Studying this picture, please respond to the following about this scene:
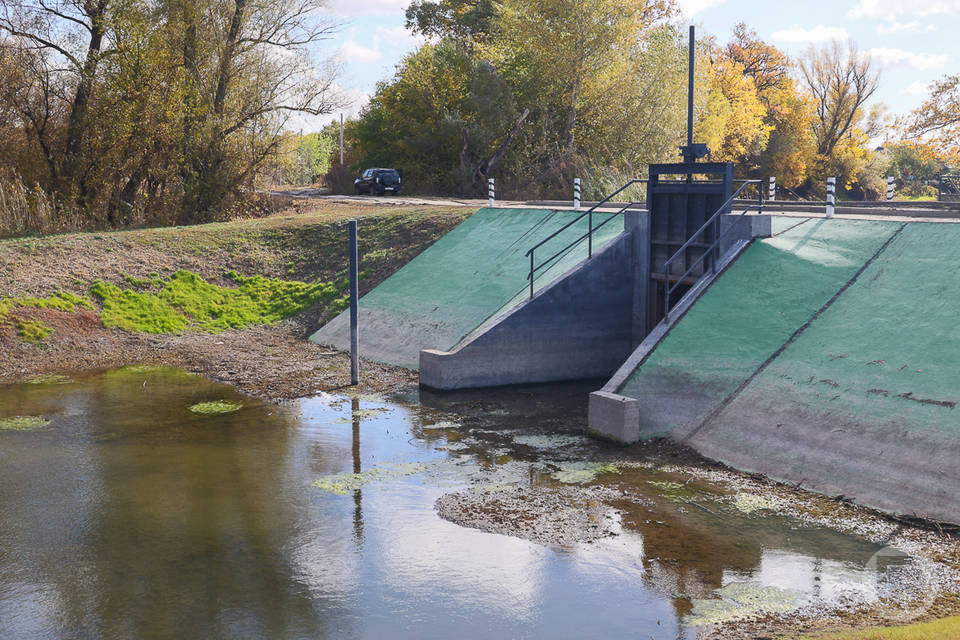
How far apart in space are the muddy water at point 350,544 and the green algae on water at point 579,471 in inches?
3.1

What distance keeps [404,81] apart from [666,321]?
37252mm

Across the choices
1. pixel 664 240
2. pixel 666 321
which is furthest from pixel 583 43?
pixel 666 321

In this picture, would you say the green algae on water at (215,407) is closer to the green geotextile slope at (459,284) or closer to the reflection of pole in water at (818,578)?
the green geotextile slope at (459,284)

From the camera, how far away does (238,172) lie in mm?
37438

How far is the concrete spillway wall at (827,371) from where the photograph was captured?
12469 mm

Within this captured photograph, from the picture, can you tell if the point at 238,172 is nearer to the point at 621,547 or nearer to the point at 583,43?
the point at 583,43

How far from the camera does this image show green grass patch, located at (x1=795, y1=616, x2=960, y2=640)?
8.34 metres

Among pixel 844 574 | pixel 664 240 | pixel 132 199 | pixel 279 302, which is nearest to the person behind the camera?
pixel 844 574

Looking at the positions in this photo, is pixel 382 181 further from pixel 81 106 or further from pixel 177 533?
pixel 177 533

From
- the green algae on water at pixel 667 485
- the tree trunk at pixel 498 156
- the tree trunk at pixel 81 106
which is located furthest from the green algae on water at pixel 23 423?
the tree trunk at pixel 498 156

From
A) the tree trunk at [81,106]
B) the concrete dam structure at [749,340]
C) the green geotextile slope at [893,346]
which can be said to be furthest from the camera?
the tree trunk at [81,106]

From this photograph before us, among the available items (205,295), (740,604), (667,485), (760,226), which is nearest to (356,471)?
(667,485)

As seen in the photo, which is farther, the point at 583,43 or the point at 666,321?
the point at 583,43

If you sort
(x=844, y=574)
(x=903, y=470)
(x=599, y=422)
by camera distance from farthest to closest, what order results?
(x=599, y=422) < (x=903, y=470) < (x=844, y=574)
